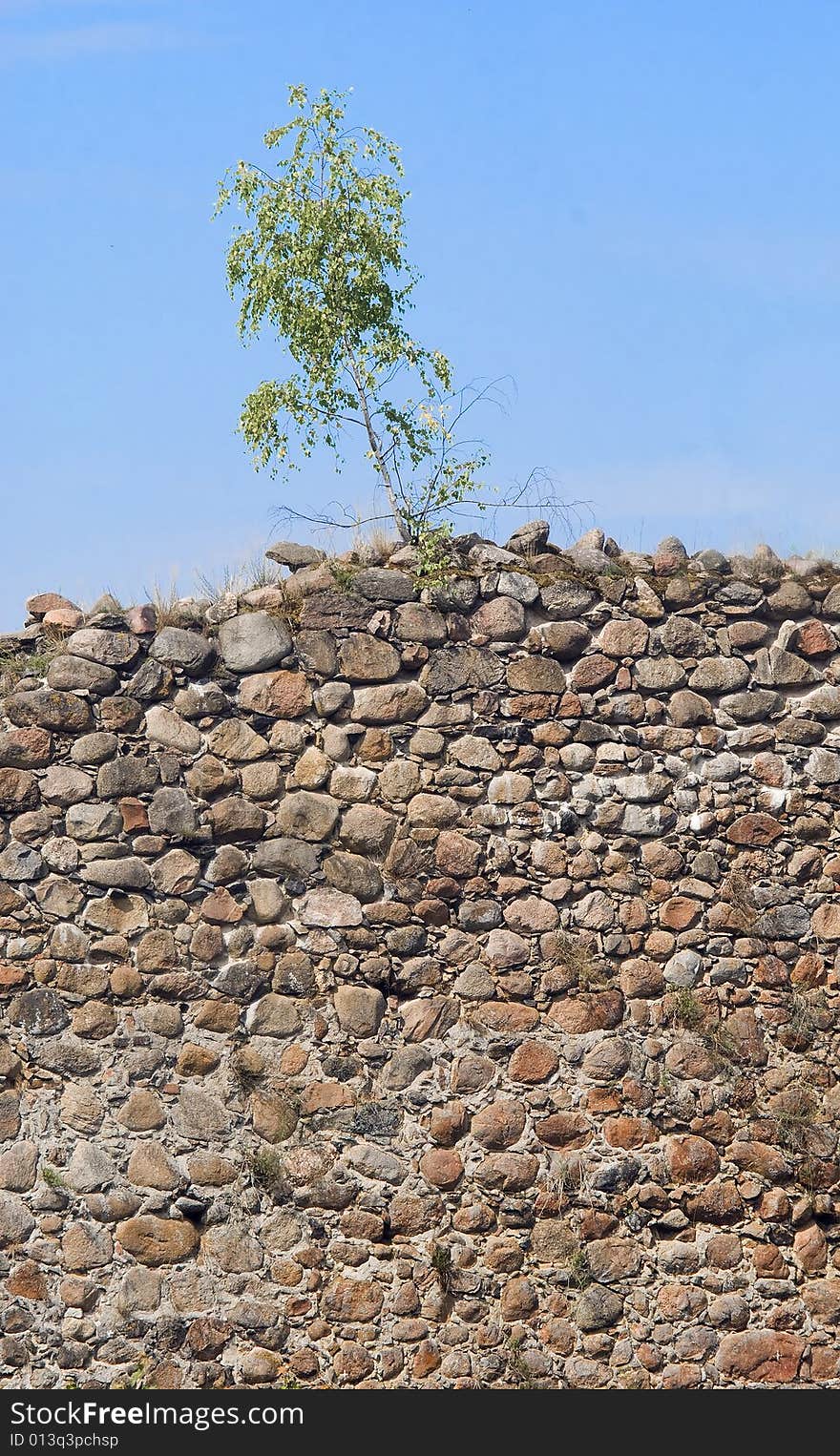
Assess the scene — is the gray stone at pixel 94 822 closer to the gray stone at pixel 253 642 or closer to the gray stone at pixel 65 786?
the gray stone at pixel 65 786

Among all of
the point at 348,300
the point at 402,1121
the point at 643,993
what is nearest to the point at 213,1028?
the point at 402,1121

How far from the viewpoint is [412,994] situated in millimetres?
6676

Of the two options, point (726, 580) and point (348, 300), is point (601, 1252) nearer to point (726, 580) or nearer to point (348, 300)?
point (726, 580)

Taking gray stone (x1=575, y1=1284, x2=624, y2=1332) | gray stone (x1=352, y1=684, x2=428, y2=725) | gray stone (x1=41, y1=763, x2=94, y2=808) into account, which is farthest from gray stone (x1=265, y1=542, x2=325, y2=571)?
gray stone (x1=575, y1=1284, x2=624, y2=1332)

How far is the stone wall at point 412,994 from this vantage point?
6.47 m

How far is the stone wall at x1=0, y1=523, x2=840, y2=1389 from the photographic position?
21.2 feet

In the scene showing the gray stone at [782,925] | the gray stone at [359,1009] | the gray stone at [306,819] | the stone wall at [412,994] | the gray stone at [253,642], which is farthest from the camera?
the gray stone at [782,925]

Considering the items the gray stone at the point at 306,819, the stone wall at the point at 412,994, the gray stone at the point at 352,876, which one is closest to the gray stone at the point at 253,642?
the stone wall at the point at 412,994

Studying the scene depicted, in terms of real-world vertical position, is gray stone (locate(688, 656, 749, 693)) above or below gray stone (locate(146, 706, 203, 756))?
above

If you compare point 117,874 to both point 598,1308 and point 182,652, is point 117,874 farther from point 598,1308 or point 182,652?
point 598,1308

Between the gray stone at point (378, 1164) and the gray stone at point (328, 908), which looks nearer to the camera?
the gray stone at point (378, 1164)

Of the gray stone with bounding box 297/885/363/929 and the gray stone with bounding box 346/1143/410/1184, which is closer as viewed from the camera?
the gray stone with bounding box 346/1143/410/1184

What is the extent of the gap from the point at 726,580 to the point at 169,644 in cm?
269

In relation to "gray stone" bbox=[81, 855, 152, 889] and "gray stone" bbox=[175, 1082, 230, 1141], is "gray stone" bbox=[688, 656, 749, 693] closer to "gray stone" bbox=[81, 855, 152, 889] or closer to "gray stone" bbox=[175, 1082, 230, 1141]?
"gray stone" bbox=[81, 855, 152, 889]
